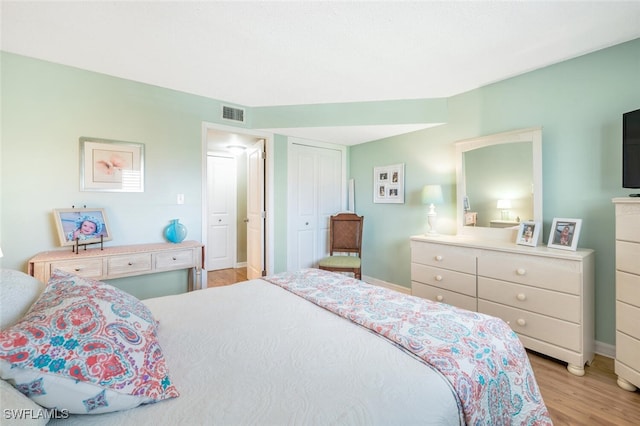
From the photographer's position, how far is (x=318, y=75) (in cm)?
267

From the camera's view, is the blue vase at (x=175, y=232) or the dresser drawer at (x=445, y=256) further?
the blue vase at (x=175, y=232)

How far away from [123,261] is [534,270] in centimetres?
335

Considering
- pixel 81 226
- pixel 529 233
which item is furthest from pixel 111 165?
pixel 529 233

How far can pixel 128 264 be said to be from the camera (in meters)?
2.45

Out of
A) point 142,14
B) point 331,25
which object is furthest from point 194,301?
point 331,25

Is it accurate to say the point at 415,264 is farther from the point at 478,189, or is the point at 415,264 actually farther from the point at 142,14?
the point at 142,14

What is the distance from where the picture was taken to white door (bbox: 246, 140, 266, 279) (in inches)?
149

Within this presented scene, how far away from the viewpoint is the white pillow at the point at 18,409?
1.90 ft

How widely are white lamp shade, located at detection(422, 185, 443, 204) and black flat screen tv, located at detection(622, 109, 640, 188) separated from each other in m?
1.42

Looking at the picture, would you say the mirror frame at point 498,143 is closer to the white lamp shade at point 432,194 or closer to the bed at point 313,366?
the white lamp shade at point 432,194

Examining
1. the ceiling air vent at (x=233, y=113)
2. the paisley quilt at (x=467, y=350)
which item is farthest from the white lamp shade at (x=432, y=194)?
the ceiling air vent at (x=233, y=113)

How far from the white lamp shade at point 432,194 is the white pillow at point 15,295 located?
316 cm

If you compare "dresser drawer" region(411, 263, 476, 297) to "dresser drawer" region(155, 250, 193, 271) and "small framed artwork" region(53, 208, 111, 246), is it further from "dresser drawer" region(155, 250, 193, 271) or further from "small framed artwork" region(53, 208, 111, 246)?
"small framed artwork" region(53, 208, 111, 246)

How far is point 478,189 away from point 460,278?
967 millimetres
